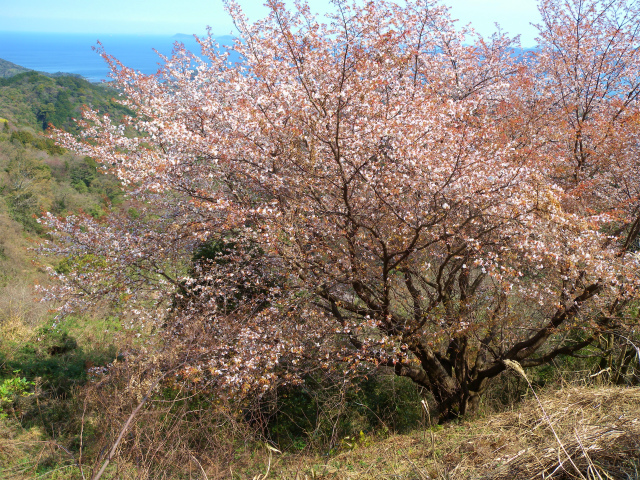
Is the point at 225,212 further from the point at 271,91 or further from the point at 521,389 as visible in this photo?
the point at 521,389

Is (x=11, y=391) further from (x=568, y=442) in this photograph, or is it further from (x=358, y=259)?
(x=568, y=442)

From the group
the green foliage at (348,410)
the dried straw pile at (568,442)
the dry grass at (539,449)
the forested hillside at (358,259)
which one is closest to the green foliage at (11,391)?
the forested hillside at (358,259)

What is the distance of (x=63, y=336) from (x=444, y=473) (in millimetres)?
9558

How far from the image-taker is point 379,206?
518cm

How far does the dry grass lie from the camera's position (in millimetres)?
2143

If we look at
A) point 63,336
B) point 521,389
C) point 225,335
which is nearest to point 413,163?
point 225,335

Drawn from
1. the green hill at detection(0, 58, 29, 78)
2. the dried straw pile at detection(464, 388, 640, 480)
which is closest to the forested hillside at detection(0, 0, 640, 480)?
the dried straw pile at detection(464, 388, 640, 480)

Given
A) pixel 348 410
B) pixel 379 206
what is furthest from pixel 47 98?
pixel 379 206

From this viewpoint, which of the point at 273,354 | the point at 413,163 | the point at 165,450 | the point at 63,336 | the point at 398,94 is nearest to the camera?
the point at 165,450

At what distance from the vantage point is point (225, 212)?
18.4 ft

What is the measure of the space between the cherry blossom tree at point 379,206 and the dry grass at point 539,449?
4.50 feet

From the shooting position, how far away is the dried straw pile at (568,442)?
2.10 meters

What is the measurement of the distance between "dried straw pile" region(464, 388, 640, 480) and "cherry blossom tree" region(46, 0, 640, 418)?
1596 mm

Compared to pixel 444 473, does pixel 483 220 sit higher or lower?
higher
